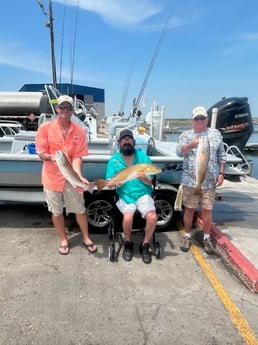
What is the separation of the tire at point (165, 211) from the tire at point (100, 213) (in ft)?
2.38

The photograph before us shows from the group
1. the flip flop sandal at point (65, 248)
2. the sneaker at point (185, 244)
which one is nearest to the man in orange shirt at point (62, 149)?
the flip flop sandal at point (65, 248)

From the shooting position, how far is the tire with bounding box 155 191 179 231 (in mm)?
4707

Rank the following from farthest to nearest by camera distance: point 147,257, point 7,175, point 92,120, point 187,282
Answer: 1. point 92,120
2. point 7,175
3. point 147,257
4. point 187,282

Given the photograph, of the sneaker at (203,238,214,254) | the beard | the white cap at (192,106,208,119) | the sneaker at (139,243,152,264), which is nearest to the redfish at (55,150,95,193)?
the beard

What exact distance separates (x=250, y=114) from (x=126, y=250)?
8.91 meters

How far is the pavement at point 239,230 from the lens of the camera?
3.49 metres

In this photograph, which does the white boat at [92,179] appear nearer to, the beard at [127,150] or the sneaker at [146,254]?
the beard at [127,150]

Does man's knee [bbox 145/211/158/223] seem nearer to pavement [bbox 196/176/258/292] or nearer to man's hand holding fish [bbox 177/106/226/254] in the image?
man's hand holding fish [bbox 177/106/226/254]

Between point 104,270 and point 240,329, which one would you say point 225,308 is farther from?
point 104,270

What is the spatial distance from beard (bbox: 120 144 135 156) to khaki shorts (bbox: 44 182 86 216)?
75 centimetres

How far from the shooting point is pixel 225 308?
2939 mm

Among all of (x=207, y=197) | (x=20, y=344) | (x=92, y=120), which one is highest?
(x=92, y=120)

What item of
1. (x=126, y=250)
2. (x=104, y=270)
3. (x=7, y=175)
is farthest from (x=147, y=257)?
(x=7, y=175)

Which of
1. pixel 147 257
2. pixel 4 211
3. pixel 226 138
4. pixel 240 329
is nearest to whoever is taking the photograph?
pixel 240 329
